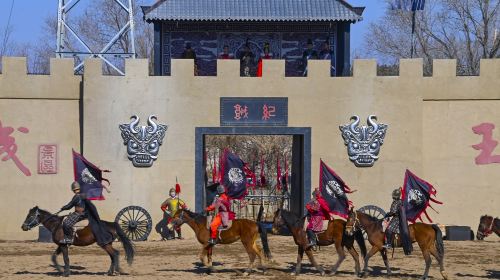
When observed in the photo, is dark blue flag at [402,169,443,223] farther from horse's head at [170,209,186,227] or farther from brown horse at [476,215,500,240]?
horse's head at [170,209,186,227]

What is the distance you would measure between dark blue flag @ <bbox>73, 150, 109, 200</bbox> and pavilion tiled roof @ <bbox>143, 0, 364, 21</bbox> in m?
6.13

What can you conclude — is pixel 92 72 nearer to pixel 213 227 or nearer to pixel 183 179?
pixel 183 179

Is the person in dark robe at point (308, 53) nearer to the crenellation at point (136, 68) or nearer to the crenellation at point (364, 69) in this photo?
the crenellation at point (364, 69)

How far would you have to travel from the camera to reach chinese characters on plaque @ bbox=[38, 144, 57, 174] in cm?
2795

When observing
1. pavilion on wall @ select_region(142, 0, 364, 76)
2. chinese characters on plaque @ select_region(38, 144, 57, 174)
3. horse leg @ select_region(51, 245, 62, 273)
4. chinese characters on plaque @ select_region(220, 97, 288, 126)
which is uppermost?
pavilion on wall @ select_region(142, 0, 364, 76)

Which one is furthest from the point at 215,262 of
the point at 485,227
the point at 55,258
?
the point at 485,227

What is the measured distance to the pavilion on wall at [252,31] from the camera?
30812mm

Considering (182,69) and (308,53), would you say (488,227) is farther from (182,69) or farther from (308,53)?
(308,53)

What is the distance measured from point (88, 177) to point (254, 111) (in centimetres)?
497

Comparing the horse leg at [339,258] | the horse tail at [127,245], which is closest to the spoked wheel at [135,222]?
the horse tail at [127,245]

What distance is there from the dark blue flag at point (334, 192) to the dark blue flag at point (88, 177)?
20.2ft

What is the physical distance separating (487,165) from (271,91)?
6479mm

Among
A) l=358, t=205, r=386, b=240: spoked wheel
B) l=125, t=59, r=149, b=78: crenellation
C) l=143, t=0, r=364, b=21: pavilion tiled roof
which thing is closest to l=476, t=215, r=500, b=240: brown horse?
l=358, t=205, r=386, b=240: spoked wheel

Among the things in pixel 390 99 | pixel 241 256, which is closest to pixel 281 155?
pixel 390 99
